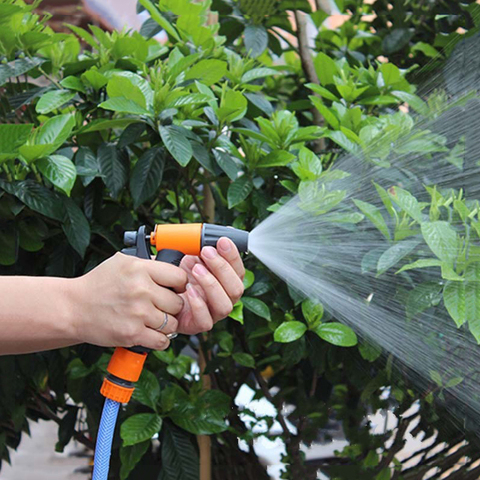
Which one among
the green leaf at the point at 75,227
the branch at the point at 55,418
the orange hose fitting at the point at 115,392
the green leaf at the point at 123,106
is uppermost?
the green leaf at the point at 123,106

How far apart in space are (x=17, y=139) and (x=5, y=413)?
799 millimetres

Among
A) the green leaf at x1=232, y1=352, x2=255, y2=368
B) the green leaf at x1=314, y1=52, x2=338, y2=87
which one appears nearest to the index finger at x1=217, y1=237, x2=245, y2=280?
the green leaf at x1=232, y1=352, x2=255, y2=368

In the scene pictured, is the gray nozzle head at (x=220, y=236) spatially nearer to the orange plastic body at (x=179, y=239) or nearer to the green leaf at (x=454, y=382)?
the orange plastic body at (x=179, y=239)

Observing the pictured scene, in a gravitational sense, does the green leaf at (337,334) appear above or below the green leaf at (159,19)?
below

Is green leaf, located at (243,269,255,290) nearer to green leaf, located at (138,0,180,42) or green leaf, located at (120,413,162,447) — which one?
green leaf, located at (120,413,162,447)

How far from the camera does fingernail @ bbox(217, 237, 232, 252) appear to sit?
3.16 ft

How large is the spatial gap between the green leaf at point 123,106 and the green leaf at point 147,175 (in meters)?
0.10

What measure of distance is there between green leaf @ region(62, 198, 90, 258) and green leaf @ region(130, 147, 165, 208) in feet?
0.36

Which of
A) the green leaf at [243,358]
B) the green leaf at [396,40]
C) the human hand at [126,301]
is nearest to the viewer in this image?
the human hand at [126,301]

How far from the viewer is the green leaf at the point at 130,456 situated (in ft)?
4.40

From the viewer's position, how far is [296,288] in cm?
127

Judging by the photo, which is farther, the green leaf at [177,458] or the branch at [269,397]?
the branch at [269,397]

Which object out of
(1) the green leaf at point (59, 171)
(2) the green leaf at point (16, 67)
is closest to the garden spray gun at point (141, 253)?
(1) the green leaf at point (59, 171)

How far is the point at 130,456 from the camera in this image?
4.41 feet
